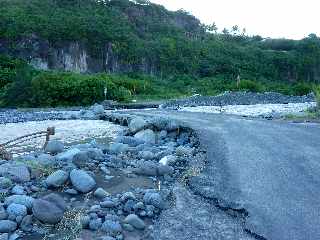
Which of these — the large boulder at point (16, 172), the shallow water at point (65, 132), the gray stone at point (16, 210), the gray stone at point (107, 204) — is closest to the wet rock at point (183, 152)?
the large boulder at point (16, 172)

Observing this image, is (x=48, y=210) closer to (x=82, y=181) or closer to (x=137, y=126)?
(x=82, y=181)

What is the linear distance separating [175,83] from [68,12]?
1729 cm

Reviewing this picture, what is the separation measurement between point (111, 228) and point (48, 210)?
849mm

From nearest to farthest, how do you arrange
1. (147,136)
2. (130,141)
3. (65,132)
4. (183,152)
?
(183,152), (130,141), (147,136), (65,132)

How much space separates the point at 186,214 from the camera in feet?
20.8

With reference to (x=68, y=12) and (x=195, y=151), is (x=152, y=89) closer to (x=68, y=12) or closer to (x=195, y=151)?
(x=68, y=12)

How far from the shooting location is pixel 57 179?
7.29 m

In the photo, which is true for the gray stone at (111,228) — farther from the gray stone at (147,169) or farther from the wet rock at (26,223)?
the gray stone at (147,169)

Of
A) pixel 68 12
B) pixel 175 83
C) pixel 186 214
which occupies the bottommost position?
pixel 175 83

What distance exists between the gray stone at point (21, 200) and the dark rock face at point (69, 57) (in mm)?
41926

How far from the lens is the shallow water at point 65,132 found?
14.1 metres

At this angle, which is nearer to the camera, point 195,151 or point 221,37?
point 195,151

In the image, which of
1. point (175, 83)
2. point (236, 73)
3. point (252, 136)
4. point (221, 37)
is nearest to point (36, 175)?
point (252, 136)

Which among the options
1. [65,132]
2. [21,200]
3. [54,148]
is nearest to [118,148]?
[54,148]
